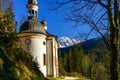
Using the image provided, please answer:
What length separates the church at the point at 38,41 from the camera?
4550 centimetres

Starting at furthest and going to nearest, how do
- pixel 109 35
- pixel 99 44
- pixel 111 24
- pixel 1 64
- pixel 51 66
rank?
1. pixel 51 66
2. pixel 1 64
3. pixel 99 44
4. pixel 109 35
5. pixel 111 24

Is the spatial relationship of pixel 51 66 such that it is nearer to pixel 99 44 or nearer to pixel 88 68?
pixel 99 44

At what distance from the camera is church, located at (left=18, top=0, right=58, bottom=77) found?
149ft

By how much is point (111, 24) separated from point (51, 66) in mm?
38220

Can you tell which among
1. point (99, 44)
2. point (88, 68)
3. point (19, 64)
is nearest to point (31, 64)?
point (19, 64)

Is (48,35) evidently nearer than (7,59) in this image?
No

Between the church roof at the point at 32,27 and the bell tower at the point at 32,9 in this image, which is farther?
the bell tower at the point at 32,9

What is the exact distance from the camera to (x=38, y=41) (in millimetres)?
45625

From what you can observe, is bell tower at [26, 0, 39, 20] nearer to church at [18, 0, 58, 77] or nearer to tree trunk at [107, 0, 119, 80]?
church at [18, 0, 58, 77]

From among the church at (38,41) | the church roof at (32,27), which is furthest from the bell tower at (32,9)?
the church roof at (32,27)

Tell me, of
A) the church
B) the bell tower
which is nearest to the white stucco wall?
the church

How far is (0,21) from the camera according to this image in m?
20.4

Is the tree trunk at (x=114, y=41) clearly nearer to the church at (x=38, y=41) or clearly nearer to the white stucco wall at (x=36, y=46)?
the church at (x=38, y=41)

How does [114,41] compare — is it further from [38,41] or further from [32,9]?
[32,9]
